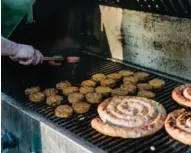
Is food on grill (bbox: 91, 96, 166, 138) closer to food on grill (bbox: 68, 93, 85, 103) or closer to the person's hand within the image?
food on grill (bbox: 68, 93, 85, 103)

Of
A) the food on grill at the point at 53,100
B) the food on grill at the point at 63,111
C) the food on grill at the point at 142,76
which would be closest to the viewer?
the food on grill at the point at 63,111

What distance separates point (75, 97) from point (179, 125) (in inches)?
38.4

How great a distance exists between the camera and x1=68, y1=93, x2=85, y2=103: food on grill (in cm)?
326

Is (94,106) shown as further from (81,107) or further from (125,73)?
(125,73)

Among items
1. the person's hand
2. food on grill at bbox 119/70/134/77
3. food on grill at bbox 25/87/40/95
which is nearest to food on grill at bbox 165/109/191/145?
food on grill at bbox 119/70/134/77

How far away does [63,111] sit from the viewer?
9.97 ft

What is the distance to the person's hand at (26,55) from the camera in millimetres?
3490

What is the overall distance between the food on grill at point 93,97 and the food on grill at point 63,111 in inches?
8.9

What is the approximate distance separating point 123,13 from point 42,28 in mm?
858

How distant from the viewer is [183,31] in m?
3.49

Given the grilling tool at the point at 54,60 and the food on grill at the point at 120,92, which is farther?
the grilling tool at the point at 54,60

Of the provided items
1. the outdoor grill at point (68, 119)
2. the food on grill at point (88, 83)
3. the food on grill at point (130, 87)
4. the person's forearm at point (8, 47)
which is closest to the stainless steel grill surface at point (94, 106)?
the outdoor grill at point (68, 119)

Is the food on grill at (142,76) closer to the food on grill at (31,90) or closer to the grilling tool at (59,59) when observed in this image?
the grilling tool at (59,59)

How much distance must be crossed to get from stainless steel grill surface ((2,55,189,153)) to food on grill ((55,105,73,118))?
4cm
